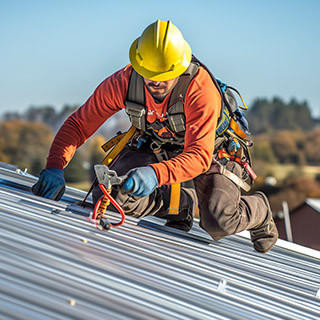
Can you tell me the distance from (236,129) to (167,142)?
68cm

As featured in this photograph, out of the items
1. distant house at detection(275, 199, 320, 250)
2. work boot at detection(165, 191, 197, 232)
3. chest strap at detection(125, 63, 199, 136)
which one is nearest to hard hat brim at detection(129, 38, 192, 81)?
chest strap at detection(125, 63, 199, 136)

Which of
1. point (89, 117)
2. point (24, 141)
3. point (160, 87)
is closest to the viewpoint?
point (160, 87)

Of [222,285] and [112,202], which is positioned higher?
[112,202]

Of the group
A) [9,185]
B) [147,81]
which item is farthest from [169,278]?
[9,185]

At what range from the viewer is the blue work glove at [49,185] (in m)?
4.26

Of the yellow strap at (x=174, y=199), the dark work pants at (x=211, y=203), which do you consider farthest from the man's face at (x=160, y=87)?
the yellow strap at (x=174, y=199)

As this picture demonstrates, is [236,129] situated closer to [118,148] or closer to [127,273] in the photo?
[118,148]

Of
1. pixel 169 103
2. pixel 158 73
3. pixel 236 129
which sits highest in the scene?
pixel 158 73

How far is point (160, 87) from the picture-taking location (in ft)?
13.7

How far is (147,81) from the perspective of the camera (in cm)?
419

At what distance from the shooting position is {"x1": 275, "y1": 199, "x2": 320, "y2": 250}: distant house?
15797mm

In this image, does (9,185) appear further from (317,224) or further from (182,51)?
(317,224)

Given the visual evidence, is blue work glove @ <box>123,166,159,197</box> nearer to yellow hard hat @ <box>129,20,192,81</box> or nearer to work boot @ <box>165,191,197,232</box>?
yellow hard hat @ <box>129,20,192,81</box>

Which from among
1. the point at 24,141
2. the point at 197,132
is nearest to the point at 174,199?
the point at 197,132
